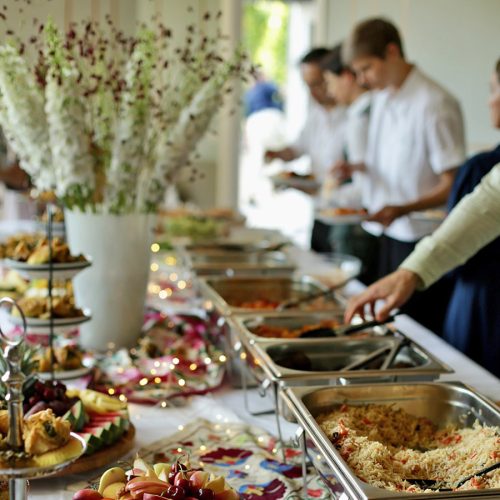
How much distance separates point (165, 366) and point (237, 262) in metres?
1.13

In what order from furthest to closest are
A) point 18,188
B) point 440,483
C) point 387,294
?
point 18,188 → point 387,294 → point 440,483

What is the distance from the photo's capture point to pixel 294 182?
4301 mm

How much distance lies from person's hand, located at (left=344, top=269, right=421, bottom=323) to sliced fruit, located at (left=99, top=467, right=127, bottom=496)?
89cm

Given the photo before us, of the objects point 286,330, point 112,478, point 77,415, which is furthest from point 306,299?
point 112,478

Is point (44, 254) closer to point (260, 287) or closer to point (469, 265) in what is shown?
point (260, 287)

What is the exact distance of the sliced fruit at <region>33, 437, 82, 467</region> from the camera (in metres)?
0.80

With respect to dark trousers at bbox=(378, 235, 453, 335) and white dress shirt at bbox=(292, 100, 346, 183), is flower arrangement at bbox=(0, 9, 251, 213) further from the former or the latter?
white dress shirt at bbox=(292, 100, 346, 183)

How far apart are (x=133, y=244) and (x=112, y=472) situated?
1050 mm

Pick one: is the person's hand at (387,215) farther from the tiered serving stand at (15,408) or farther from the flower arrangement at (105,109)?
the tiered serving stand at (15,408)

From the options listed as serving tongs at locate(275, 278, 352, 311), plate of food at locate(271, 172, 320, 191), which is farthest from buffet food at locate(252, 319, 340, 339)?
plate of food at locate(271, 172, 320, 191)

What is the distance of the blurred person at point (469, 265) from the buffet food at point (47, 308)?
0.62 m

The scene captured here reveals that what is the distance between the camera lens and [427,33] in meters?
5.12

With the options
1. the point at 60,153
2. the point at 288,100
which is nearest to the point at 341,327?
the point at 60,153

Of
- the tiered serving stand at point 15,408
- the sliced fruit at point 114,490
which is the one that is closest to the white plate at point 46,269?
the sliced fruit at point 114,490
